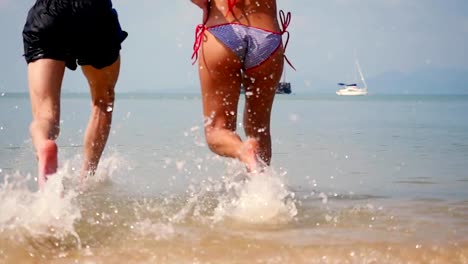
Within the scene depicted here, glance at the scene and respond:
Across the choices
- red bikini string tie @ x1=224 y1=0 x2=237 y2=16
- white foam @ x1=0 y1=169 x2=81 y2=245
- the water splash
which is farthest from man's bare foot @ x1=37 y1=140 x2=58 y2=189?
red bikini string tie @ x1=224 y1=0 x2=237 y2=16

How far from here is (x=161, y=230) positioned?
2.92 metres

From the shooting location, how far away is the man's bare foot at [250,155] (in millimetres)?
3180

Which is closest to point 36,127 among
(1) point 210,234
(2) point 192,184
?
(1) point 210,234

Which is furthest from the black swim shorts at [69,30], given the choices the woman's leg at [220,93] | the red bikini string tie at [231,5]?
the red bikini string tie at [231,5]

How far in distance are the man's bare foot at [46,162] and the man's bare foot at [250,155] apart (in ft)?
3.20

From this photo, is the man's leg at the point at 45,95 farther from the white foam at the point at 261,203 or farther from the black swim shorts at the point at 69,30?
the white foam at the point at 261,203

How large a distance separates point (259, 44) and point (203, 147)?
5159mm

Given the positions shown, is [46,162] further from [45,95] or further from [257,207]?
[257,207]

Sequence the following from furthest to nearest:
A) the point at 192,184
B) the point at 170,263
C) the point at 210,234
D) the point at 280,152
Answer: the point at 280,152 < the point at 192,184 < the point at 210,234 < the point at 170,263

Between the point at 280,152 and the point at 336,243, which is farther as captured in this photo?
the point at 280,152

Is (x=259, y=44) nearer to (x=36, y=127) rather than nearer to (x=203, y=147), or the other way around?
(x=36, y=127)

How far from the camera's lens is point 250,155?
3.21 meters

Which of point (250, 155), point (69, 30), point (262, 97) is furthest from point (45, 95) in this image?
point (262, 97)

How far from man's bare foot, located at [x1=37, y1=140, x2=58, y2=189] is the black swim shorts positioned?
609 millimetres
